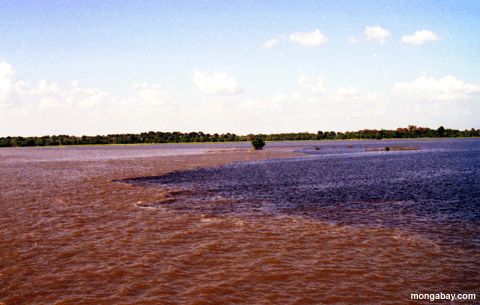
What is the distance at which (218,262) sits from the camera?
1255 cm

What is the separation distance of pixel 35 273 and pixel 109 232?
5.10m

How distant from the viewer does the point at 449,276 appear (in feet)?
36.4

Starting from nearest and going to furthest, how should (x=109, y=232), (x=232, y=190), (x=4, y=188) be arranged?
1. (x=109, y=232)
2. (x=232, y=190)
3. (x=4, y=188)

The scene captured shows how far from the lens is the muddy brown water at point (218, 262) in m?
10.1

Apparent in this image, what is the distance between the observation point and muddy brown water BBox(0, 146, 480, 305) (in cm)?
1007

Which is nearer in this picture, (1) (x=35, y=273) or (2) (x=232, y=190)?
(1) (x=35, y=273)

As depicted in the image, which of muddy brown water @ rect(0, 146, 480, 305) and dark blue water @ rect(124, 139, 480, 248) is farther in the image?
dark blue water @ rect(124, 139, 480, 248)

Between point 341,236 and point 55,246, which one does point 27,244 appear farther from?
point 341,236

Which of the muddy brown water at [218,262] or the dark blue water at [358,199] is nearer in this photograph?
the muddy brown water at [218,262]

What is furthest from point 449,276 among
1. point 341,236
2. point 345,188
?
point 345,188

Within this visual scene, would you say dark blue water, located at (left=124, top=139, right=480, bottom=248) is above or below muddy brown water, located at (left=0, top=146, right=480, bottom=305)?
above

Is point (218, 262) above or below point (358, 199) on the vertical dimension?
below

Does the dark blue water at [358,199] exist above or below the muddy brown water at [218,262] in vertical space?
above

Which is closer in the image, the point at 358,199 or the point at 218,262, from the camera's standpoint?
the point at 218,262
